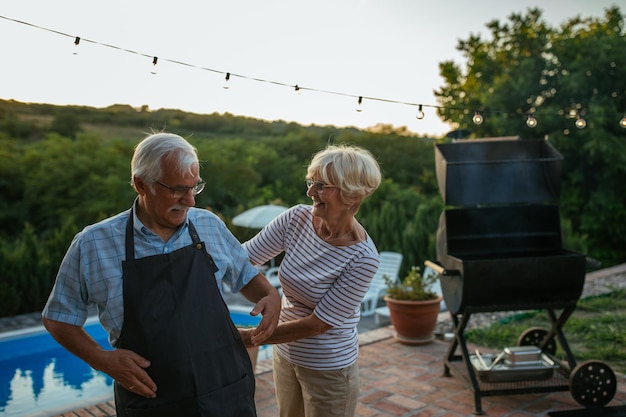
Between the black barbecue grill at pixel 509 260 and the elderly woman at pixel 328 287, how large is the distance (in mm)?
1643

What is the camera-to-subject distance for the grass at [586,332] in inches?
182

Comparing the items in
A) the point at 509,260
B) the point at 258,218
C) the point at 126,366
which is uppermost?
the point at 509,260

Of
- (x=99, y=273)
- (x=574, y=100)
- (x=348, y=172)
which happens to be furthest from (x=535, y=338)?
(x=574, y=100)

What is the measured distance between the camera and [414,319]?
192 inches

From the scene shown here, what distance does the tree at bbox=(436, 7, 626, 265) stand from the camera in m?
11.3

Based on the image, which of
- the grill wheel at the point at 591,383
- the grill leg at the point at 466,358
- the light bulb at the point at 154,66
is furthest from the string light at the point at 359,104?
the grill wheel at the point at 591,383

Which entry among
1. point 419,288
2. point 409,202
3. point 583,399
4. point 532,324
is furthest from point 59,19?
point 409,202

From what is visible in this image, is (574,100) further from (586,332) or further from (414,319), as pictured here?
(414,319)

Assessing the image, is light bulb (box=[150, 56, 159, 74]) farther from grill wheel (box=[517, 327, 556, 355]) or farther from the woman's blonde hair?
grill wheel (box=[517, 327, 556, 355])

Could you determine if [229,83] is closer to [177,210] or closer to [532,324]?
[177,210]

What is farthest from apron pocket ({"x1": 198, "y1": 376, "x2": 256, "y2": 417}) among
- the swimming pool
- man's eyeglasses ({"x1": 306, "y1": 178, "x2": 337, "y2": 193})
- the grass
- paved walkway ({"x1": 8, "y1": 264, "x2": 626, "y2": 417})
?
the grass

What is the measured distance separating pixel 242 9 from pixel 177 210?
16.0 ft

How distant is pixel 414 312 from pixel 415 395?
114cm

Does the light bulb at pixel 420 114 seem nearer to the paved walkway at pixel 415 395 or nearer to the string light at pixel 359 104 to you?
the string light at pixel 359 104
